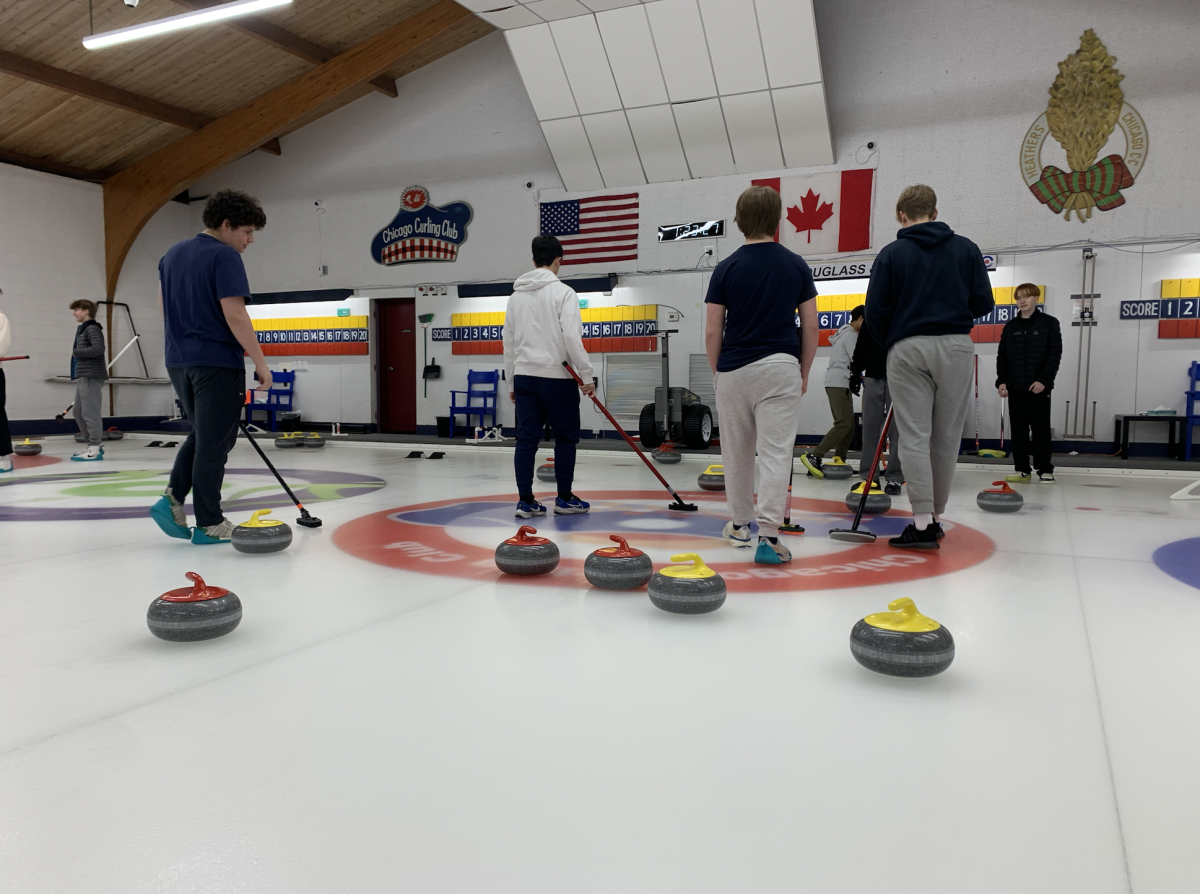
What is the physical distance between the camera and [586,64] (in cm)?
991

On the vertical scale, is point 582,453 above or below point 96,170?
below

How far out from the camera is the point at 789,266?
10.2 feet

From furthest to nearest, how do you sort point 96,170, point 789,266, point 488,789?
1. point 96,170
2. point 789,266
3. point 488,789

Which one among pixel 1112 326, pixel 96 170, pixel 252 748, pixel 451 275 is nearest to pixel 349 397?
pixel 451 275

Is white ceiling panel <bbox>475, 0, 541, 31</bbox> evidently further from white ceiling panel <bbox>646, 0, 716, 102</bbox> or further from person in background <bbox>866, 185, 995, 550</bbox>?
person in background <bbox>866, 185, 995, 550</bbox>

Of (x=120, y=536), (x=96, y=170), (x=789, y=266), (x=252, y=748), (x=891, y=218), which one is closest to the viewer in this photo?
(x=252, y=748)

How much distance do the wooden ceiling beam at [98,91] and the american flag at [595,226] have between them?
5921mm

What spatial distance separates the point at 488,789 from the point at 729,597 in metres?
1.49

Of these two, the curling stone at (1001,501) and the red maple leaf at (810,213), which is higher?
the red maple leaf at (810,213)

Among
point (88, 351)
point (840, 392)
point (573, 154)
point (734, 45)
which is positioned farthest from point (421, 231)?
point (840, 392)

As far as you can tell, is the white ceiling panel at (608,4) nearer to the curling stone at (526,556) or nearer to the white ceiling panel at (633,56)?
the white ceiling panel at (633,56)

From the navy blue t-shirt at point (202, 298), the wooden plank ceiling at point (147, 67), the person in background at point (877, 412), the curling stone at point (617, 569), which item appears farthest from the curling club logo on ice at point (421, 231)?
the curling stone at point (617, 569)

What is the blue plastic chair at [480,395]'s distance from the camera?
11.9m

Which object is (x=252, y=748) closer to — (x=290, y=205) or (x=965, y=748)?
(x=965, y=748)
